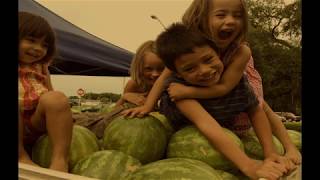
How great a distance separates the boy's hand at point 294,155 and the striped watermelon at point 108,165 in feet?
2.10

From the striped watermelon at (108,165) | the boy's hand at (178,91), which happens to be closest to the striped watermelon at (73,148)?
the striped watermelon at (108,165)

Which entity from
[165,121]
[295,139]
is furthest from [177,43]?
[295,139]

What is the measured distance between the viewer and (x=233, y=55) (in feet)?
5.98

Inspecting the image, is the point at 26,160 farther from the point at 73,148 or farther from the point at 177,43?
the point at 177,43

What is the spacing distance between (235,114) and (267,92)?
45.0 feet

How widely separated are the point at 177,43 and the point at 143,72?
31.2 inches

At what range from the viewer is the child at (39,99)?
5.41 ft

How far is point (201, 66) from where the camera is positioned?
163cm

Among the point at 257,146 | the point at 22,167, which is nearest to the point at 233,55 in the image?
the point at 257,146

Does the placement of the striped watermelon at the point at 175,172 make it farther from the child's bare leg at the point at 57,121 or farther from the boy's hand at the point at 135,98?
the boy's hand at the point at 135,98

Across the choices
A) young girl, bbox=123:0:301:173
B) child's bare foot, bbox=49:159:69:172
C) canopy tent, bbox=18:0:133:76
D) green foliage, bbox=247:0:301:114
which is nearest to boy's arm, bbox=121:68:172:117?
young girl, bbox=123:0:301:173

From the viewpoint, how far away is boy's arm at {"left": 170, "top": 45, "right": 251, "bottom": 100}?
165cm

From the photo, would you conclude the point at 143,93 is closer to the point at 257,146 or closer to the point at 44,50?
the point at 44,50

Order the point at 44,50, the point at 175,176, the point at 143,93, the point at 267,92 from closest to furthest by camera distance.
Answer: the point at 175,176, the point at 44,50, the point at 143,93, the point at 267,92
